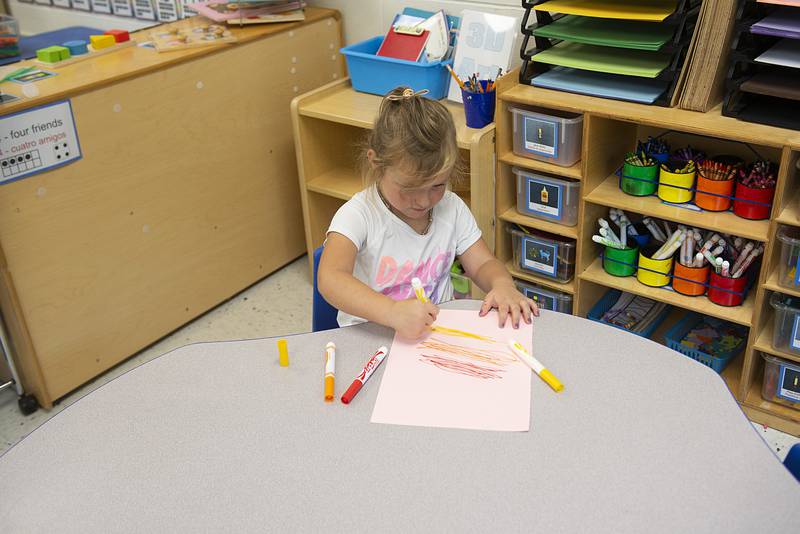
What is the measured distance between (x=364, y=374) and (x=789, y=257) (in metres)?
1.16

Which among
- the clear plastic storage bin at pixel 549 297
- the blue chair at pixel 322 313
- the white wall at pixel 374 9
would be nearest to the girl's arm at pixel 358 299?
the blue chair at pixel 322 313

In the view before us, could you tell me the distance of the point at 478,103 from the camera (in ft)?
6.80

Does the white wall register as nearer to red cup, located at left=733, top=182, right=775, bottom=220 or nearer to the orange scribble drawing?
red cup, located at left=733, top=182, right=775, bottom=220

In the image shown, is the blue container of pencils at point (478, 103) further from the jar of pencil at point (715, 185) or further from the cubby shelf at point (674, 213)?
the jar of pencil at point (715, 185)

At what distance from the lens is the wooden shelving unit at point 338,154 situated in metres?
2.11

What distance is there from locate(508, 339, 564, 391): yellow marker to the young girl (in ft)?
0.27

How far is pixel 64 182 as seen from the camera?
204 centimetres

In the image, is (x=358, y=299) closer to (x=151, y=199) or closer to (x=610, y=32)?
(x=610, y=32)

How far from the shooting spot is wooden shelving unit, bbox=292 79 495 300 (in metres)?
2.11

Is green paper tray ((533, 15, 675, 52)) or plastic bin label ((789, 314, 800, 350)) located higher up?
green paper tray ((533, 15, 675, 52))

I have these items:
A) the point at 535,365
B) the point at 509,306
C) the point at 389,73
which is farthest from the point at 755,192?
the point at 389,73

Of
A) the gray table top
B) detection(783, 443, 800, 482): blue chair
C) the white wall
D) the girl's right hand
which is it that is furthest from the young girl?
the white wall

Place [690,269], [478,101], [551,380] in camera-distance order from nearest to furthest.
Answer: [551,380]
[690,269]
[478,101]

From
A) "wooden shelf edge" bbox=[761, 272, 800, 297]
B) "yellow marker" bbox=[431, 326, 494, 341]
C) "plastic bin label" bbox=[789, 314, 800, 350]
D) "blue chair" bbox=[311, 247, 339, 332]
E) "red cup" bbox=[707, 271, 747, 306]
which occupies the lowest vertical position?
"plastic bin label" bbox=[789, 314, 800, 350]
